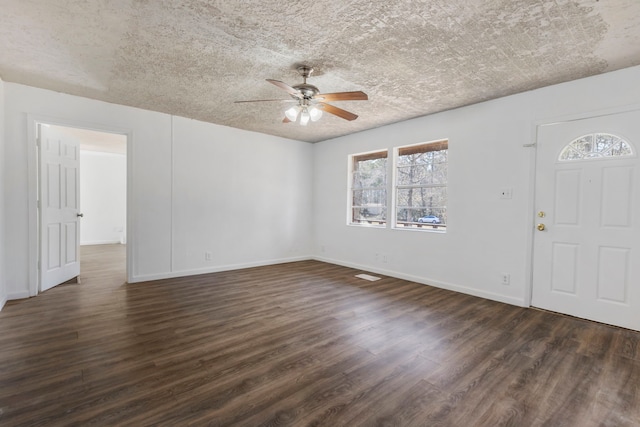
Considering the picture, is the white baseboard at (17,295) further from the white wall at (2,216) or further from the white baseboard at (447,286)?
the white baseboard at (447,286)

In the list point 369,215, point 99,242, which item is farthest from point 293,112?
point 99,242

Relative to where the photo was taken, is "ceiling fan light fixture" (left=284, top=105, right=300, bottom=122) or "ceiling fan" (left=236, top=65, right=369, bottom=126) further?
"ceiling fan light fixture" (left=284, top=105, right=300, bottom=122)

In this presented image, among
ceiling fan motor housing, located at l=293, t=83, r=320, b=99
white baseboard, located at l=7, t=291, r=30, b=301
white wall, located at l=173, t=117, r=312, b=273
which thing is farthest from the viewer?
white wall, located at l=173, t=117, r=312, b=273

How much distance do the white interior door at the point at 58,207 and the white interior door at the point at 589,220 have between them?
616 centimetres

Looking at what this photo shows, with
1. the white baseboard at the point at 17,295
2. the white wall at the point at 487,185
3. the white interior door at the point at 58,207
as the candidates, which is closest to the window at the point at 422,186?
the white wall at the point at 487,185

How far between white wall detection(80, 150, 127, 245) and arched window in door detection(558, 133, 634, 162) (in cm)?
951

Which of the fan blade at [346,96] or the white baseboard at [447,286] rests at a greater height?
the fan blade at [346,96]

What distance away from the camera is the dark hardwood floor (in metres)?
1.64

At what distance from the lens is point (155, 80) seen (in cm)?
317

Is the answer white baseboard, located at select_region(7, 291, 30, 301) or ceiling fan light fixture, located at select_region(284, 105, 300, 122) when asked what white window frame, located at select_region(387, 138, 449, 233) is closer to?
ceiling fan light fixture, located at select_region(284, 105, 300, 122)

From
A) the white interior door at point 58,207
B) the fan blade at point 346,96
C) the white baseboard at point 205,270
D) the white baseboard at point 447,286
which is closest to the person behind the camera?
the fan blade at point 346,96

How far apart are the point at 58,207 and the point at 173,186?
147cm

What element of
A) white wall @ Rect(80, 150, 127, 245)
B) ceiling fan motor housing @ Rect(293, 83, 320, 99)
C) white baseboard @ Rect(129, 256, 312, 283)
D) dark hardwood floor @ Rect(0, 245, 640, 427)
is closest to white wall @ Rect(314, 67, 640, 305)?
dark hardwood floor @ Rect(0, 245, 640, 427)

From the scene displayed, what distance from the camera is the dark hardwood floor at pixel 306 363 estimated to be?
1642mm
